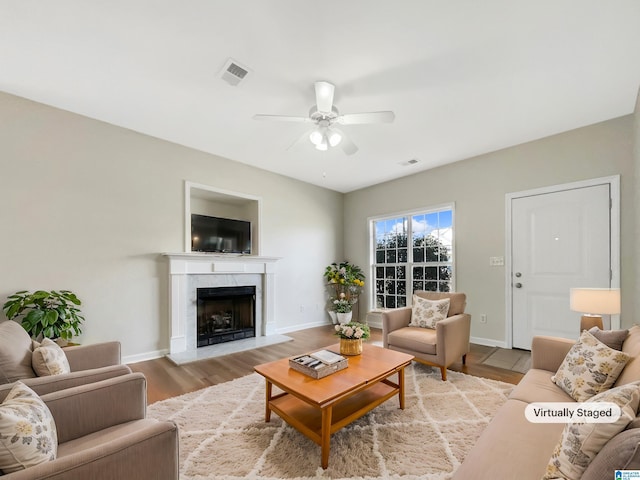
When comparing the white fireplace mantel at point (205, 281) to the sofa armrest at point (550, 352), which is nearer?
the sofa armrest at point (550, 352)

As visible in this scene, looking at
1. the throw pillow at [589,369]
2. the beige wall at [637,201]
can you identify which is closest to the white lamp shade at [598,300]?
the throw pillow at [589,369]

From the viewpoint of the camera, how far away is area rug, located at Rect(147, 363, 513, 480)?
163 centimetres

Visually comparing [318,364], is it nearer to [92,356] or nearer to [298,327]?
[92,356]

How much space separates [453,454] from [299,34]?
9.70 ft

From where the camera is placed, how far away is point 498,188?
4023 mm

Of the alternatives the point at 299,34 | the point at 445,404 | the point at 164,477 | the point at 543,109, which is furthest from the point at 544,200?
the point at 164,477

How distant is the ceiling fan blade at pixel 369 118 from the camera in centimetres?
238

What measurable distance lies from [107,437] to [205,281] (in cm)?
287

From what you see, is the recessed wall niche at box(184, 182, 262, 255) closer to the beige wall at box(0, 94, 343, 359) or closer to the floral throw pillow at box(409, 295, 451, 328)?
the beige wall at box(0, 94, 343, 359)

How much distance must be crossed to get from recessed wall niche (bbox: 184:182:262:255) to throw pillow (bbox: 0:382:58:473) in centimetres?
334

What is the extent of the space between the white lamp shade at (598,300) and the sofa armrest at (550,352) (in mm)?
374

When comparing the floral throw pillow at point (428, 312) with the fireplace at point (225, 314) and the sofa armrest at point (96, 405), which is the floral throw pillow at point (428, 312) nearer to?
the fireplace at point (225, 314)

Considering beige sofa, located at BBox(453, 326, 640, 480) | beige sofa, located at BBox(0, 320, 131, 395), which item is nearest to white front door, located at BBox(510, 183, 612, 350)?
beige sofa, located at BBox(453, 326, 640, 480)

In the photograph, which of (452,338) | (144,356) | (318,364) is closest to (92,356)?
(144,356)
